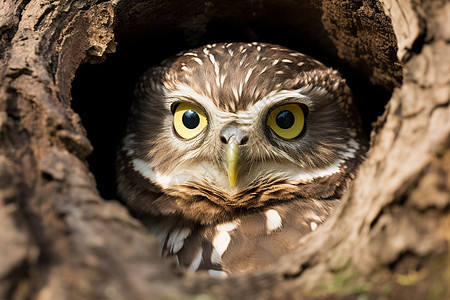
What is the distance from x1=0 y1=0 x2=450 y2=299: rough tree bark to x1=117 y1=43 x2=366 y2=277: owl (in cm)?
104

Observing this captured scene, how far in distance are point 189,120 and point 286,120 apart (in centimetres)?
64

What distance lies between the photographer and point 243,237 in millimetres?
2703

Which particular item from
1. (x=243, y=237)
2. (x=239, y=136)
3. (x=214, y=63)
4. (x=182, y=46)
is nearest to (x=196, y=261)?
(x=243, y=237)

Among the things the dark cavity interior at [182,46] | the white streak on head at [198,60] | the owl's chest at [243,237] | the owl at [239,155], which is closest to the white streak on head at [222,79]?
the owl at [239,155]

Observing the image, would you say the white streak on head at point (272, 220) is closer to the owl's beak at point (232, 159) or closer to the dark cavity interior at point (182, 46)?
the owl's beak at point (232, 159)

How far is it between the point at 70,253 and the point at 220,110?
1.65m

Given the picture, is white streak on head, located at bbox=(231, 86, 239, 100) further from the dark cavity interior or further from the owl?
the dark cavity interior

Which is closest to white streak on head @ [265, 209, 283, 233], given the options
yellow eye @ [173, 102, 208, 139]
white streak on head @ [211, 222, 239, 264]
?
white streak on head @ [211, 222, 239, 264]

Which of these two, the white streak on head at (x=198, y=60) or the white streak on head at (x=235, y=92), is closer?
the white streak on head at (x=235, y=92)

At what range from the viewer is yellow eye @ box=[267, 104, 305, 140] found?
2947 mm

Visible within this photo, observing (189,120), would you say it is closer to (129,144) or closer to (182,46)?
(129,144)

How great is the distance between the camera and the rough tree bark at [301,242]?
1.33m

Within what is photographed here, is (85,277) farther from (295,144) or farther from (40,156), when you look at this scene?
(295,144)

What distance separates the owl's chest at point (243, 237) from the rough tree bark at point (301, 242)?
98cm
